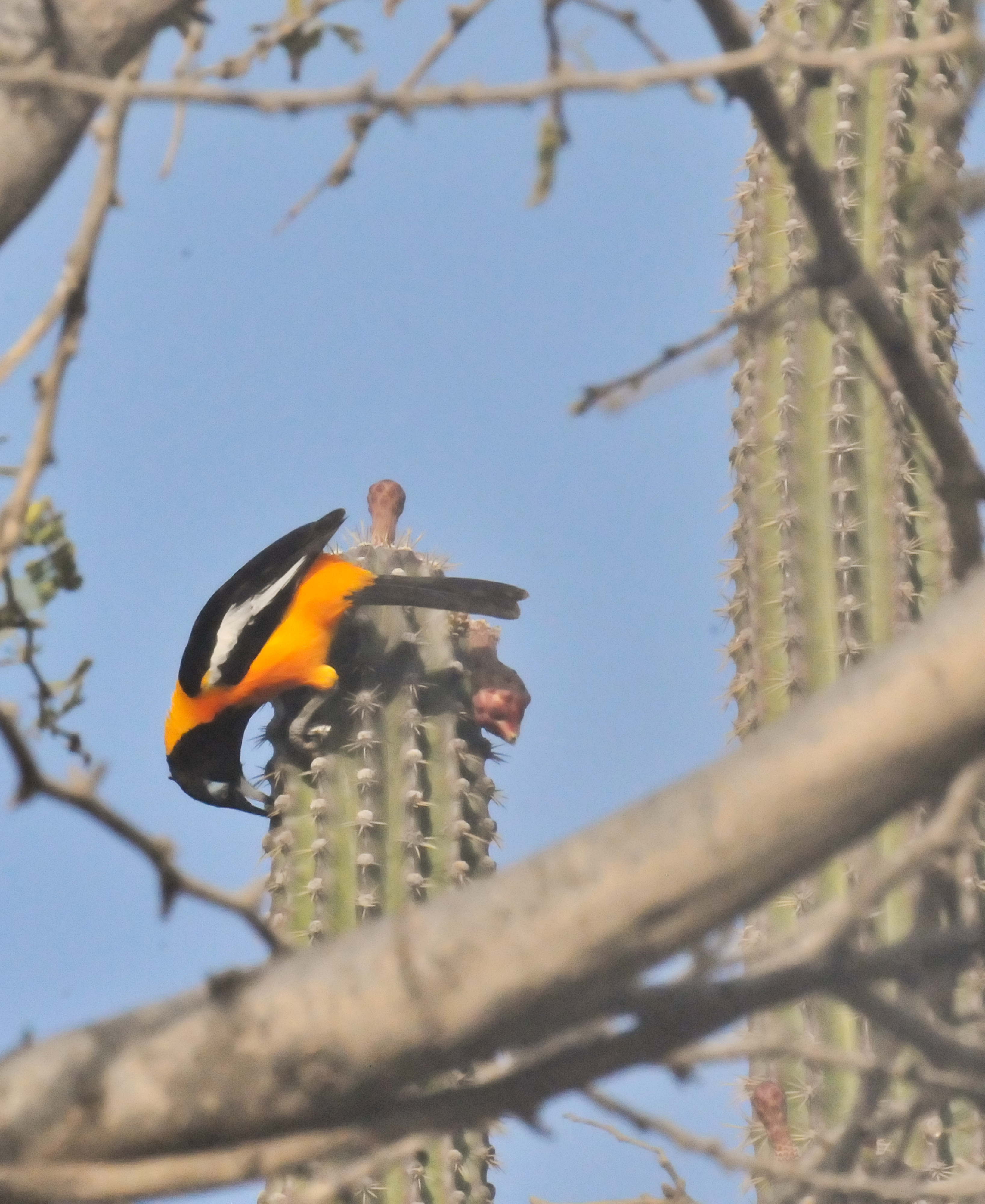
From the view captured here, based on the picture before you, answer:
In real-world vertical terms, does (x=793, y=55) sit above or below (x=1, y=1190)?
above

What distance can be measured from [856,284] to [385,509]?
366 cm

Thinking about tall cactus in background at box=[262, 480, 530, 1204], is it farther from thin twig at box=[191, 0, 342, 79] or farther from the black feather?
thin twig at box=[191, 0, 342, 79]

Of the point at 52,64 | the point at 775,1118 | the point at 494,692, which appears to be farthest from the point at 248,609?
the point at 52,64

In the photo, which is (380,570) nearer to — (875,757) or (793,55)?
(793,55)

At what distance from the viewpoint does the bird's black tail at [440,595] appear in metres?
5.14

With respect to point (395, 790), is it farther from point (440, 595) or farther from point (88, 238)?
point (88, 238)

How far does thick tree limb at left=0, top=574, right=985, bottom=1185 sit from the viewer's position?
43.8 inches

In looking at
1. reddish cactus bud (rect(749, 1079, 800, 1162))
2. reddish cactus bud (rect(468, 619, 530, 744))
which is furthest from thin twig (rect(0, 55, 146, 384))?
reddish cactus bud (rect(468, 619, 530, 744))

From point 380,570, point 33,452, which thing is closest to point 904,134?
point 380,570

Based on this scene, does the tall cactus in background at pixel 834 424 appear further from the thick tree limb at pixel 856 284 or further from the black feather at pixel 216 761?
the black feather at pixel 216 761

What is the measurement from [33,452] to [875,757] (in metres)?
0.91

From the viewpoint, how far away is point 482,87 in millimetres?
1584

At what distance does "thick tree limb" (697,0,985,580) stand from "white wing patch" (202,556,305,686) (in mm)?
4016

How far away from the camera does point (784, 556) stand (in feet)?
13.7
